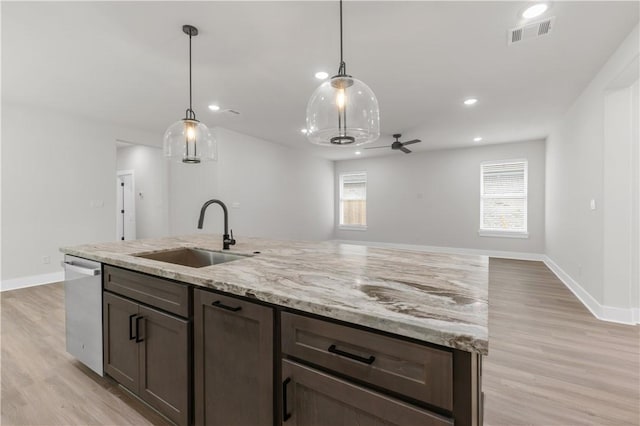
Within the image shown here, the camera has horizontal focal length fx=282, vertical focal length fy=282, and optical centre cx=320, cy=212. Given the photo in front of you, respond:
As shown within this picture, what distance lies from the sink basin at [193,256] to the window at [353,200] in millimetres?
6606

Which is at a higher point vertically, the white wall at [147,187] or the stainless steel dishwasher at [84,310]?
the white wall at [147,187]

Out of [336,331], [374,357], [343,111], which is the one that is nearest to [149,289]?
[336,331]

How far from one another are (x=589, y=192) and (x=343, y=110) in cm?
345

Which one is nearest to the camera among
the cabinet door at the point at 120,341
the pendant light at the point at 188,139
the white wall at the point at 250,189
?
the cabinet door at the point at 120,341

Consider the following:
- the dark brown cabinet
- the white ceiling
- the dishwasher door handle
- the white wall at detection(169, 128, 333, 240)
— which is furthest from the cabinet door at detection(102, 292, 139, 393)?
the white wall at detection(169, 128, 333, 240)

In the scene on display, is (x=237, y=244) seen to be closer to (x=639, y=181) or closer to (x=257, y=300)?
(x=257, y=300)

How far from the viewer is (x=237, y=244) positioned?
2285 mm

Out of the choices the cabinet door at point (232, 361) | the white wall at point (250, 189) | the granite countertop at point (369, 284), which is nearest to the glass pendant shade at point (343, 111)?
the granite countertop at point (369, 284)

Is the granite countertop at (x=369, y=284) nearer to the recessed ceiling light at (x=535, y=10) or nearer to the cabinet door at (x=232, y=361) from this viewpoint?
the cabinet door at (x=232, y=361)

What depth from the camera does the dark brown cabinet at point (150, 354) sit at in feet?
4.51

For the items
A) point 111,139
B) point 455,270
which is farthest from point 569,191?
point 111,139

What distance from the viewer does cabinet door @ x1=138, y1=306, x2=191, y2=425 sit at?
1.37 m

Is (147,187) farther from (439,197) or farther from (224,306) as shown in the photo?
(439,197)

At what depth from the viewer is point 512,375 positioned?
6.72 feet
